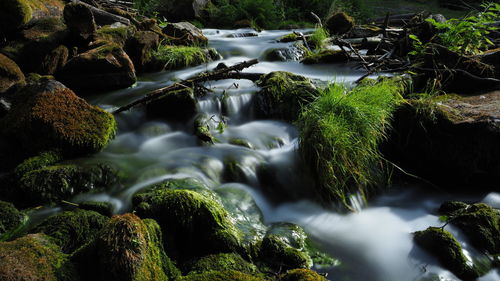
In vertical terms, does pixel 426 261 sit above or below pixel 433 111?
below

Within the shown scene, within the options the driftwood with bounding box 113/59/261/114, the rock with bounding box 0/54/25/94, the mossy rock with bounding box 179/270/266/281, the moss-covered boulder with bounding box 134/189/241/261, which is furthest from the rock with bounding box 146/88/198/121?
the mossy rock with bounding box 179/270/266/281

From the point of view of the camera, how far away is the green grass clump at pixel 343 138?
3.73m

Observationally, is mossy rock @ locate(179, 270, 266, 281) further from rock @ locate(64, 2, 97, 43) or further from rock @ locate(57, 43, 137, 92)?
rock @ locate(64, 2, 97, 43)

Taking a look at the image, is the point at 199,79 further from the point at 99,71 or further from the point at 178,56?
the point at 178,56

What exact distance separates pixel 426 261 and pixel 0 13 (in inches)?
274

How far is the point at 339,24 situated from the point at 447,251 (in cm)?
988

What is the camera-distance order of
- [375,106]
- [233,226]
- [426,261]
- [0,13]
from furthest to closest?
[0,13]
[375,106]
[426,261]
[233,226]

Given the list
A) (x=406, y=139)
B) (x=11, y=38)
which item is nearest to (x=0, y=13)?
(x=11, y=38)

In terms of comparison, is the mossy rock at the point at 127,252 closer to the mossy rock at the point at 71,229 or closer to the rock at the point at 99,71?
the mossy rock at the point at 71,229

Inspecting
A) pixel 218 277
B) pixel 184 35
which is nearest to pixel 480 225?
pixel 218 277

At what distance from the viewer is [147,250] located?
6.87 feet

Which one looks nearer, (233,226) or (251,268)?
(251,268)

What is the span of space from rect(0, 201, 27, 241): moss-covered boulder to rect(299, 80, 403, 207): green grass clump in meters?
2.76

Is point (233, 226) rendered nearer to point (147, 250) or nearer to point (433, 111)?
point (147, 250)
